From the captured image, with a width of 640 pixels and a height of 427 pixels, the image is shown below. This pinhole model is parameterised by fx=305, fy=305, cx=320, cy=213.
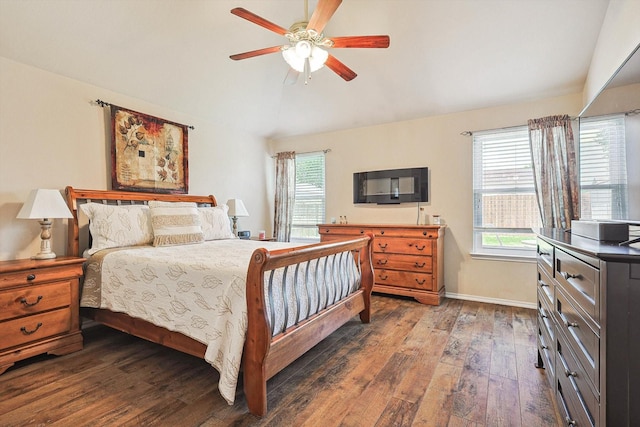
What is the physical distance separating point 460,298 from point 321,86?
3.32 metres

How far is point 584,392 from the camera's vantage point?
46.1 inches

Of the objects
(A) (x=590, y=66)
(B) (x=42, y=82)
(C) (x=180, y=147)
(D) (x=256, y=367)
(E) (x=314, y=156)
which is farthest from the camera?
(E) (x=314, y=156)

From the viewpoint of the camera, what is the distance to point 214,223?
3.66 metres

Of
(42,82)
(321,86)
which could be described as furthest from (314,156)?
(42,82)

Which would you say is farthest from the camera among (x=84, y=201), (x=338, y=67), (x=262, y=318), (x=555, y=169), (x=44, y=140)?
(x=555, y=169)

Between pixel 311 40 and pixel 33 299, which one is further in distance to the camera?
pixel 33 299

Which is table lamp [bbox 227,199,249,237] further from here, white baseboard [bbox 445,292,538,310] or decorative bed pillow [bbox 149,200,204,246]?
white baseboard [bbox 445,292,538,310]

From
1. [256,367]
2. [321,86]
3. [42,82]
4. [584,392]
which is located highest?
[321,86]

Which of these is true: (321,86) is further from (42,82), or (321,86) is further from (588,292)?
(588,292)

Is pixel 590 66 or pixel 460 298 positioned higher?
pixel 590 66

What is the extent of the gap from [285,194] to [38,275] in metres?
3.33

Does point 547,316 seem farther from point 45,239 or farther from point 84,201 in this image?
point 84,201

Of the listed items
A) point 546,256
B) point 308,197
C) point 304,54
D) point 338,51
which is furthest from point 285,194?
point 546,256

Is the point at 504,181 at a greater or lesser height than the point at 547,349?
greater
